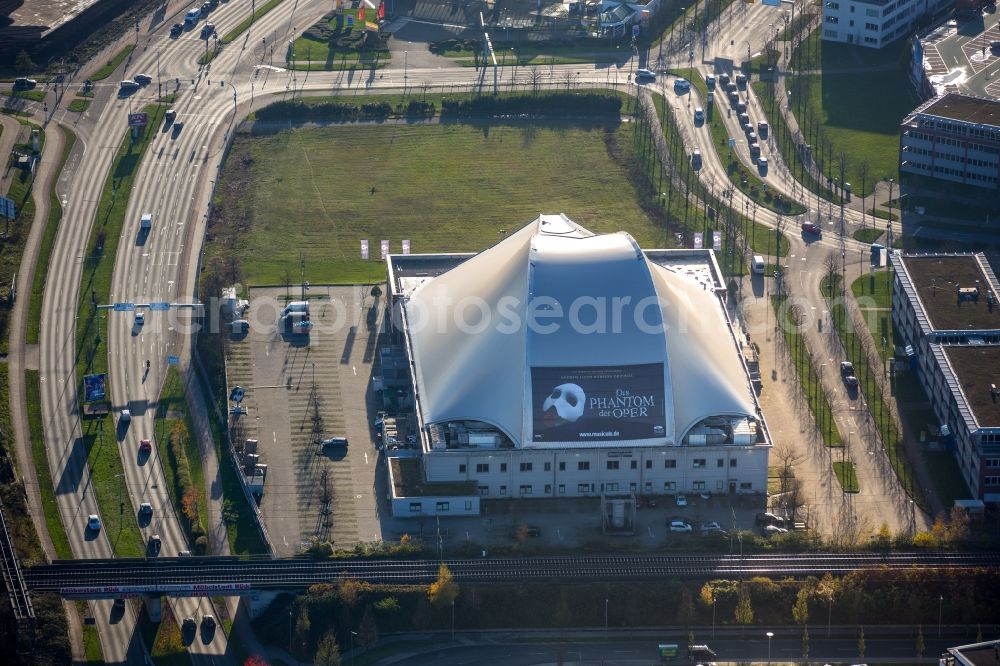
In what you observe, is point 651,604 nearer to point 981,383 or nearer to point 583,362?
point 583,362

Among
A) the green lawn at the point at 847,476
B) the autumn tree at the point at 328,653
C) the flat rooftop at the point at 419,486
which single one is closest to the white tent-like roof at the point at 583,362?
the flat rooftop at the point at 419,486

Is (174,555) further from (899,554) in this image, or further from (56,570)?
(899,554)

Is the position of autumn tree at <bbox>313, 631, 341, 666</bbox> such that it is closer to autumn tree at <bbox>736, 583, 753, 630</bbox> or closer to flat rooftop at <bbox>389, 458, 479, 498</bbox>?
flat rooftop at <bbox>389, 458, 479, 498</bbox>

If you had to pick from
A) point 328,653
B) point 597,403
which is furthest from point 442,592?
point 597,403

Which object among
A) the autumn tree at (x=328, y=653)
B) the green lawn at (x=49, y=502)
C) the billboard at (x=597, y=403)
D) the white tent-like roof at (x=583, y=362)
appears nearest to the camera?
the autumn tree at (x=328, y=653)

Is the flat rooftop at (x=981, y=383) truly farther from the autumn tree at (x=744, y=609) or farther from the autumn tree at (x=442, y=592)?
the autumn tree at (x=442, y=592)
